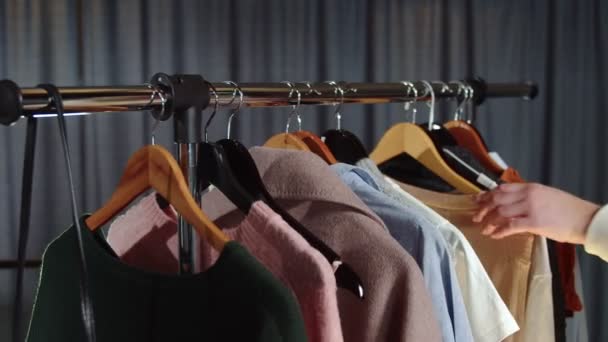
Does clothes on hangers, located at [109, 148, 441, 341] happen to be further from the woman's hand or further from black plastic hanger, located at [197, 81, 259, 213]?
the woman's hand

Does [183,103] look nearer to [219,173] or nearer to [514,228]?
[219,173]

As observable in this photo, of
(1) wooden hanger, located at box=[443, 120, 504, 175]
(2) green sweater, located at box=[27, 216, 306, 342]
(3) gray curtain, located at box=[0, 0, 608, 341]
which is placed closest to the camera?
(2) green sweater, located at box=[27, 216, 306, 342]

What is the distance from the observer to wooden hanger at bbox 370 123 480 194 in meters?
0.96

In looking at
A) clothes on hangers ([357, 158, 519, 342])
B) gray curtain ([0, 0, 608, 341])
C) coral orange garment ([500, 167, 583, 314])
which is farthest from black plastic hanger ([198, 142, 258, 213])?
gray curtain ([0, 0, 608, 341])

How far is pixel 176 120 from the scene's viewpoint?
64cm

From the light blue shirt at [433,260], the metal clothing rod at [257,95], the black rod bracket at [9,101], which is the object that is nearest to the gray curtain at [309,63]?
the metal clothing rod at [257,95]

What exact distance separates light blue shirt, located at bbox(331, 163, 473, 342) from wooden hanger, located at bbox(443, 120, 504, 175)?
A: 1.19ft

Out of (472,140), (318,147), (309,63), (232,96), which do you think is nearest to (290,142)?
(318,147)

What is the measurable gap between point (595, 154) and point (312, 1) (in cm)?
105

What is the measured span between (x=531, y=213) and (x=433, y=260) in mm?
231

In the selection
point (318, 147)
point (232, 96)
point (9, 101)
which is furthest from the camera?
point (318, 147)

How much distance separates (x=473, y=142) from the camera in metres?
1.09

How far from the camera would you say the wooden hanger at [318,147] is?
0.81m

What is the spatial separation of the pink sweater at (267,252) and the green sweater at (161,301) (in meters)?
0.06
